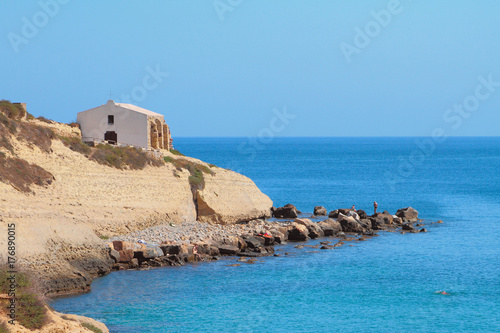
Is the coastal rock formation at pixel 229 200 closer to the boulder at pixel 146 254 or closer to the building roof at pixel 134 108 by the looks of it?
the building roof at pixel 134 108

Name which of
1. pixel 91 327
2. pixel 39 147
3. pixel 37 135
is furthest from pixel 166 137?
pixel 91 327

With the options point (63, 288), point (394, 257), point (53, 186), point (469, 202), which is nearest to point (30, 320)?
point (63, 288)

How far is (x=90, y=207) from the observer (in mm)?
36656

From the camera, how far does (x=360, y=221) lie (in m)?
48.0

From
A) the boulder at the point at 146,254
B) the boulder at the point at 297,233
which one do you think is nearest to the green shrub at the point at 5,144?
the boulder at the point at 146,254

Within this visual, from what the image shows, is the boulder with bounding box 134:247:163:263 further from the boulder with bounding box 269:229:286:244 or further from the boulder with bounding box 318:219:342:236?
the boulder with bounding box 318:219:342:236

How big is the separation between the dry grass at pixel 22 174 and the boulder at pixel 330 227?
19.0 m

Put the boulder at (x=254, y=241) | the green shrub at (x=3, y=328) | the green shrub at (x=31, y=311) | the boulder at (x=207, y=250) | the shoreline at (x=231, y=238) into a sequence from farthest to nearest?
1. the boulder at (x=254, y=241)
2. the boulder at (x=207, y=250)
3. the shoreline at (x=231, y=238)
4. the green shrub at (x=31, y=311)
5. the green shrub at (x=3, y=328)

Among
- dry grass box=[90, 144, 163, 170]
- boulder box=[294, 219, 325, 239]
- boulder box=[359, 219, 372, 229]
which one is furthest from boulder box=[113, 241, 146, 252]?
boulder box=[359, 219, 372, 229]

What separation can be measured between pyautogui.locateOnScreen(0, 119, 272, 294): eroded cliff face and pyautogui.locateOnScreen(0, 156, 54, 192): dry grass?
18.5 inches

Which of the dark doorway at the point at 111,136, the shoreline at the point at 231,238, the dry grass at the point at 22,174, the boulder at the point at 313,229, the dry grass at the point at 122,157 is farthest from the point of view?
the dark doorway at the point at 111,136

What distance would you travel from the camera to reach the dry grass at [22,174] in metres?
33.9

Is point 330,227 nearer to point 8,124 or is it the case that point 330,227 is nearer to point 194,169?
point 194,169

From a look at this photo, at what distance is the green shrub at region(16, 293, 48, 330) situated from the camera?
58.9 feet
